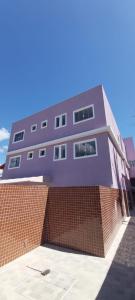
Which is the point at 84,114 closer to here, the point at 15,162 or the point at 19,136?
the point at 19,136

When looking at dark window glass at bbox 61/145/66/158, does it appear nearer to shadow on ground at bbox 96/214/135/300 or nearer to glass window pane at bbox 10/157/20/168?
glass window pane at bbox 10/157/20/168

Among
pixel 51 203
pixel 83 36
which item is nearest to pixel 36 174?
pixel 51 203

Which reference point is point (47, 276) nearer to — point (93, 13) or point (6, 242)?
point (6, 242)

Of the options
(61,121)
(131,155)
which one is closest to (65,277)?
(61,121)

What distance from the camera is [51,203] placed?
8.05 meters

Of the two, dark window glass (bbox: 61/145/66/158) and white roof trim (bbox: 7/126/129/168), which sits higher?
white roof trim (bbox: 7/126/129/168)

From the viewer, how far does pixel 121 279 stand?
14.8ft

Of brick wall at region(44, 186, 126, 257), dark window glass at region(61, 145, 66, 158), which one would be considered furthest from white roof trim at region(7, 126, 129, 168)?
brick wall at region(44, 186, 126, 257)

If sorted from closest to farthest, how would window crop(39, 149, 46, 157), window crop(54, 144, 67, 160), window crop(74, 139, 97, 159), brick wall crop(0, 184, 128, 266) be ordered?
1. brick wall crop(0, 184, 128, 266)
2. window crop(74, 139, 97, 159)
3. window crop(54, 144, 67, 160)
4. window crop(39, 149, 46, 157)

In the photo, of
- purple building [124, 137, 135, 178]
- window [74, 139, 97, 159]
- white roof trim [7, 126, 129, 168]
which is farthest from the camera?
purple building [124, 137, 135, 178]

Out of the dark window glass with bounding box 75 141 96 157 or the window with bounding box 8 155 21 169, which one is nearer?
the dark window glass with bounding box 75 141 96 157

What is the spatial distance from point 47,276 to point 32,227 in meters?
2.59

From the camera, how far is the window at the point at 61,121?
15.8 metres

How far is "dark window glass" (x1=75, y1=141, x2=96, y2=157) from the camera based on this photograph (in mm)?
12878
